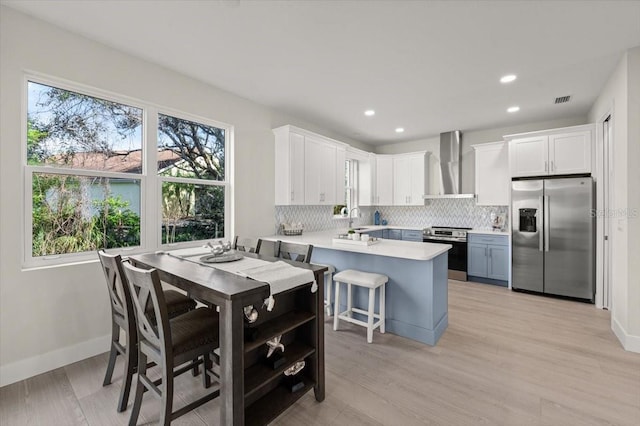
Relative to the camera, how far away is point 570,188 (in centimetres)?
397

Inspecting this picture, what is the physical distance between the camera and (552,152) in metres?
4.23

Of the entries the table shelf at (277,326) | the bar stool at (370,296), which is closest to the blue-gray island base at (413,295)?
the bar stool at (370,296)

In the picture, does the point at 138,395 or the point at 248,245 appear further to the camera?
the point at 248,245

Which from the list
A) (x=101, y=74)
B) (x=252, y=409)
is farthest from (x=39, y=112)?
(x=252, y=409)

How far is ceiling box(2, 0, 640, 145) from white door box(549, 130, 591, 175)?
1.58 feet

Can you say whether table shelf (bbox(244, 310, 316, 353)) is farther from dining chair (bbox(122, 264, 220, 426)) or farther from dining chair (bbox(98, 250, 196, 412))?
dining chair (bbox(98, 250, 196, 412))

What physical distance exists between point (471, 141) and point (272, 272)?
207 inches

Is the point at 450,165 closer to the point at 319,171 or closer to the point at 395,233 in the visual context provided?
the point at 395,233

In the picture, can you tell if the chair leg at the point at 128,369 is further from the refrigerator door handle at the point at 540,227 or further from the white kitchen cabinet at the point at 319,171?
the refrigerator door handle at the point at 540,227

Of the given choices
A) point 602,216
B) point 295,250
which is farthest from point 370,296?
point 602,216

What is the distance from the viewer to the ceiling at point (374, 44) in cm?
213

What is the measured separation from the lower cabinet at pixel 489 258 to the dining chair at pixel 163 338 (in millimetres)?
4616

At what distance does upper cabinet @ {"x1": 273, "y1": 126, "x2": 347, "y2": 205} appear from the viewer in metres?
4.09

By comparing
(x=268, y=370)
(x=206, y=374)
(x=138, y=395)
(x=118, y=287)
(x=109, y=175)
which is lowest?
(x=206, y=374)
